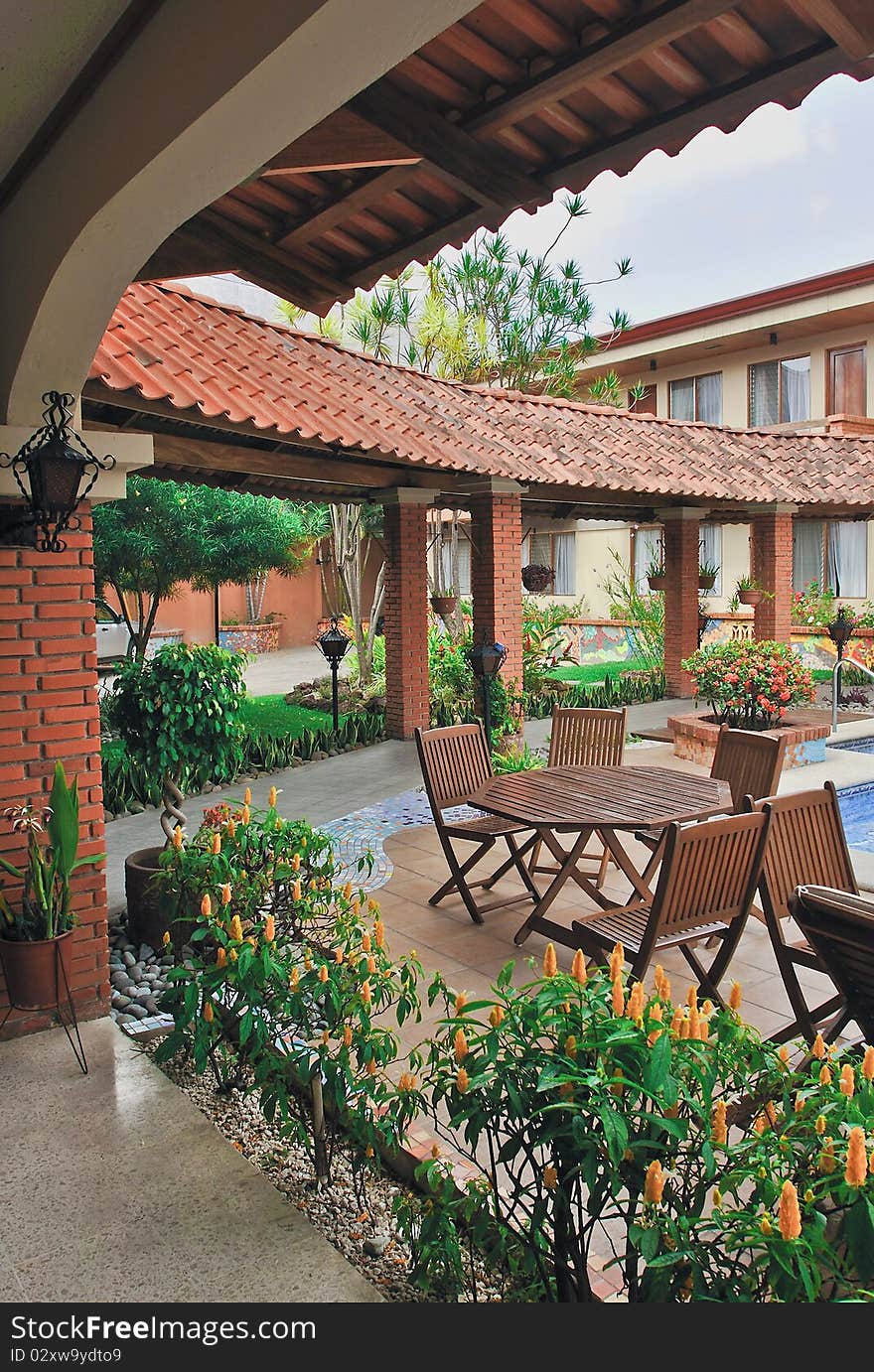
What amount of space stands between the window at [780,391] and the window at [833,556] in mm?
2285

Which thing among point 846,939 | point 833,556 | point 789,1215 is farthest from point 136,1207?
point 833,556

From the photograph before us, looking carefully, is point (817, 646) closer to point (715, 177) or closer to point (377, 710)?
point (377, 710)

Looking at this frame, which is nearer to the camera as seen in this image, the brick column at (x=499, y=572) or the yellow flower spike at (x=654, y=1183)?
the yellow flower spike at (x=654, y=1183)

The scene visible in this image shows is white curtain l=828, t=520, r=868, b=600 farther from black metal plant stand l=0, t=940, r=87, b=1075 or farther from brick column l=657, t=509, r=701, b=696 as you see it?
black metal plant stand l=0, t=940, r=87, b=1075

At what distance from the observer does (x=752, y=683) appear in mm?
10039

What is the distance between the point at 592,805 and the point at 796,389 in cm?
1783

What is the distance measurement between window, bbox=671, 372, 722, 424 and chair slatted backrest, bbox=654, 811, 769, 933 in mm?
18920

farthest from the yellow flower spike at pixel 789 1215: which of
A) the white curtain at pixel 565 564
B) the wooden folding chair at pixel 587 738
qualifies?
the white curtain at pixel 565 564

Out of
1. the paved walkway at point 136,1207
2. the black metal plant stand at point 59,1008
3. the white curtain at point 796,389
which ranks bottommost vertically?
the paved walkway at point 136,1207

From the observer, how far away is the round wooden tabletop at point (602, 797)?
4691 millimetres

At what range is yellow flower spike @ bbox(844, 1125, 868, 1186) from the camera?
1.67m

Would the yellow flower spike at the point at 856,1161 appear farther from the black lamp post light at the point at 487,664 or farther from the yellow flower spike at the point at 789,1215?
the black lamp post light at the point at 487,664

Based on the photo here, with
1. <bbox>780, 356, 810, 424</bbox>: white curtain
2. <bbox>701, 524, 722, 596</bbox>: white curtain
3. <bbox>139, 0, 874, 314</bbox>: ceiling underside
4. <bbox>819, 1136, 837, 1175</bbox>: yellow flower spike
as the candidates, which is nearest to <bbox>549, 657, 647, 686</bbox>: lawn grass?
<bbox>701, 524, 722, 596</bbox>: white curtain

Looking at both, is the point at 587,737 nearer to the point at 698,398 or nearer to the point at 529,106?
the point at 529,106
